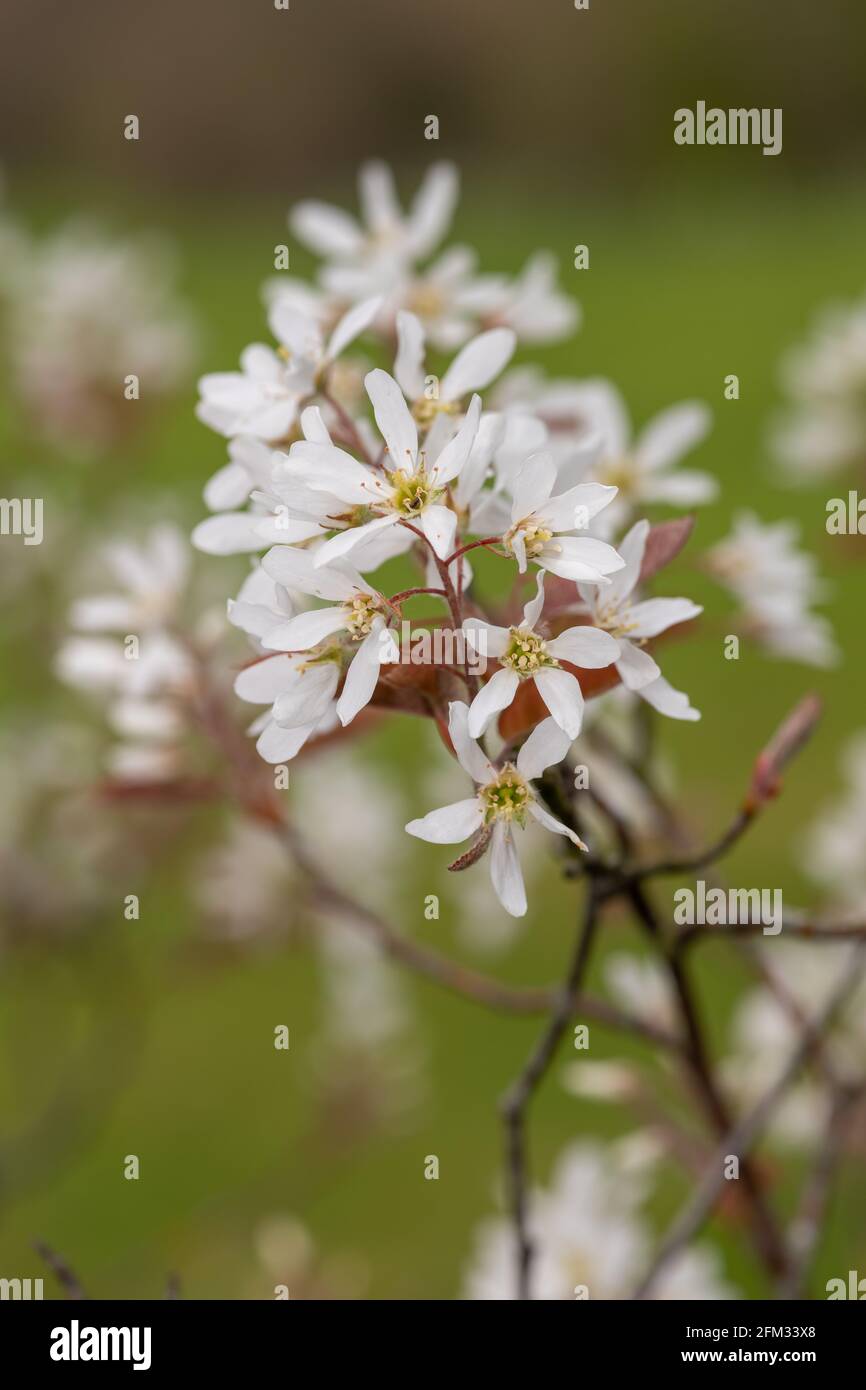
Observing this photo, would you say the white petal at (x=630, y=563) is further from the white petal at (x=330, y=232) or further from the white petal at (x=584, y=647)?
the white petal at (x=330, y=232)

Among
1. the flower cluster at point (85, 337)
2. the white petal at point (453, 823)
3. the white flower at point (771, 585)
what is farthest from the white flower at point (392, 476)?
the flower cluster at point (85, 337)

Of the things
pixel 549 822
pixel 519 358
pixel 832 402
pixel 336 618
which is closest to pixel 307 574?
pixel 336 618

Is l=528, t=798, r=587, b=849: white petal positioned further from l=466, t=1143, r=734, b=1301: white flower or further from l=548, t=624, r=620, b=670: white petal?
l=466, t=1143, r=734, b=1301: white flower

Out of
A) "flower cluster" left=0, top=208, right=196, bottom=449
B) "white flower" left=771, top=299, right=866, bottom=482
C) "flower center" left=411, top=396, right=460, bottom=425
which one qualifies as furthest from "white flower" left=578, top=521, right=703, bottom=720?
"flower cluster" left=0, top=208, right=196, bottom=449

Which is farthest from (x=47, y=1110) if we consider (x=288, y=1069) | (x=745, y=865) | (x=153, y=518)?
(x=745, y=865)

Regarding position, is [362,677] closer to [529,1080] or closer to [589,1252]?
[529,1080]
